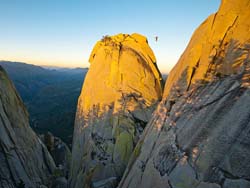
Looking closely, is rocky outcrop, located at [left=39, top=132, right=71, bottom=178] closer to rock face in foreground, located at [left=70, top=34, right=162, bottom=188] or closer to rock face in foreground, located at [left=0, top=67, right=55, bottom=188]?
rock face in foreground, located at [left=70, top=34, right=162, bottom=188]

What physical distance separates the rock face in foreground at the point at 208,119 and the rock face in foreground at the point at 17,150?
871 centimetres

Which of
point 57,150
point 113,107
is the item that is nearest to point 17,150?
point 113,107

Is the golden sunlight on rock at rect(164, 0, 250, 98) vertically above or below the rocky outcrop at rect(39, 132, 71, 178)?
above

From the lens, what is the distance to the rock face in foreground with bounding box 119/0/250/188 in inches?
332

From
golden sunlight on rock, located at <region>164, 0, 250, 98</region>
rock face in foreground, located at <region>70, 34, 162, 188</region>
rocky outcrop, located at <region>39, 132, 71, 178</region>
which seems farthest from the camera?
rocky outcrop, located at <region>39, 132, 71, 178</region>

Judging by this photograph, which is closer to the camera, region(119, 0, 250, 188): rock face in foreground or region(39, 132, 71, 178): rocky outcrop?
region(119, 0, 250, 188): rock face in foreground

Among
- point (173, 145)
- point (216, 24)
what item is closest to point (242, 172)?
point (173, 145)

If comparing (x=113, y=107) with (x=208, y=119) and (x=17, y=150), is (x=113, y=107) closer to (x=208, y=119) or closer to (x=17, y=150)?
(x=17, y=150)

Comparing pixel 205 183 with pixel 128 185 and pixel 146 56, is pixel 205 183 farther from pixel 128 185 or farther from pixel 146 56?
pixel 146 56

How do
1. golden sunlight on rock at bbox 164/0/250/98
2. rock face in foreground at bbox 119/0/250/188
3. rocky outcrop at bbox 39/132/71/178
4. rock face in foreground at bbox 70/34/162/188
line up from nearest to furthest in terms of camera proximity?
rock face in foreground at bbox 119/0/250/188, golden sunlight on rock at bbox 164/0/250/98, rock face in foreground at bbox 70/34/162/188, rocky outcrop at bbox 39/132/71/178

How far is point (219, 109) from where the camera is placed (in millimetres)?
9539

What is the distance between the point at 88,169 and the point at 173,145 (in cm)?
1161

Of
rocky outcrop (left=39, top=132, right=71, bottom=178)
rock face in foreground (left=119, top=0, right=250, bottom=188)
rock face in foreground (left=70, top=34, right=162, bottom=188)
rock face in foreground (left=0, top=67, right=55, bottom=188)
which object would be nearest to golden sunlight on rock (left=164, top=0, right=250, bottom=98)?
rock face in foreground (left=119, top=0, right=250, bottom=188)

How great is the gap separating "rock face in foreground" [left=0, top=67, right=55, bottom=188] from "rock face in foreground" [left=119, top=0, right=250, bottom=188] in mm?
8710
